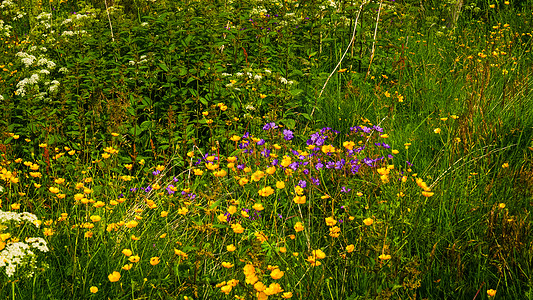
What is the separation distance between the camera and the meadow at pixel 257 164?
191 centimetres

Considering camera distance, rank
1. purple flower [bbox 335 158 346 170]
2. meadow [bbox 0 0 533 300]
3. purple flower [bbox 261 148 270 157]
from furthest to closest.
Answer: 1. purple flower [bbox 261 148 270 157]
2. purple flower [bbox 335 158 346 170]
3. meadow [bbox 0 0 533 300]

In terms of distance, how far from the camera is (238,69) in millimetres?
3873

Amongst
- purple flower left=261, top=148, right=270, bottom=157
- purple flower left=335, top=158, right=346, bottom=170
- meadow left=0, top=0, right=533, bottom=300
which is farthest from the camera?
purple flower left=261, top=148, right=270, bottom=157

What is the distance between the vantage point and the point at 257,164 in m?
2.63

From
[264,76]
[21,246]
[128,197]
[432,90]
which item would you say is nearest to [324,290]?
[21,246]

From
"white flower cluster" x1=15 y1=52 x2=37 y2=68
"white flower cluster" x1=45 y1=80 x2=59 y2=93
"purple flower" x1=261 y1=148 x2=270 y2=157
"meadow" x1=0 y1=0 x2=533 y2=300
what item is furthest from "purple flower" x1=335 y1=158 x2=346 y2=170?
"white flower cluster" x1=15 y1=52 x2=37 y2=68

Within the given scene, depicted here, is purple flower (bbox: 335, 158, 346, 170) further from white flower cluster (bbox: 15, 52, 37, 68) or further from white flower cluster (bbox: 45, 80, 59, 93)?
white flower cluster (bbox: 15, 52, 37, 68)

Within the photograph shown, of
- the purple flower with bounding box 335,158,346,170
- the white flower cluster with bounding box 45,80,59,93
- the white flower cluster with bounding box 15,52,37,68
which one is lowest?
the purple flower with bounding box 335,158,346,170

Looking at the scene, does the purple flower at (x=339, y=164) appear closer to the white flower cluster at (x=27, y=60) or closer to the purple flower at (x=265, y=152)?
the purple flower at (x=265, y=152)

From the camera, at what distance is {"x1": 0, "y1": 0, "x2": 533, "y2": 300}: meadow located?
1.91m

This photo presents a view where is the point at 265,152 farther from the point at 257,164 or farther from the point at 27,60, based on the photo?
the point at 27,60

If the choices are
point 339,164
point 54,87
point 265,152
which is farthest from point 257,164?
point 54,87

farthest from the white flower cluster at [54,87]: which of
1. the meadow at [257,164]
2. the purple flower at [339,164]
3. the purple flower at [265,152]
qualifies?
the purple flower at [339,164]

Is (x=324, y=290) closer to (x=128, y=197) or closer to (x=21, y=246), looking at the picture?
(x=21, y=246)
